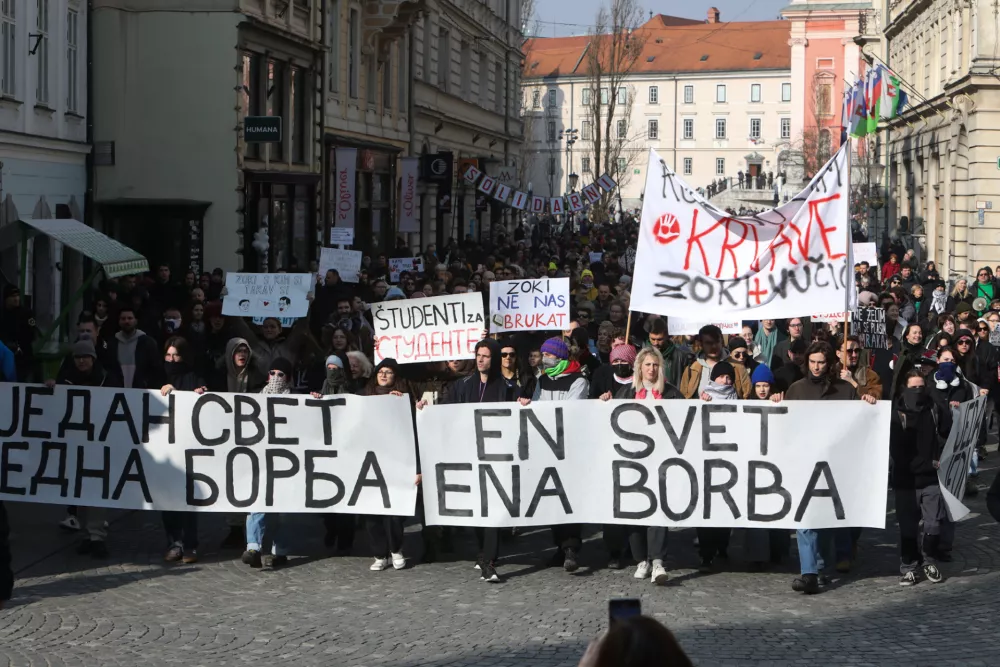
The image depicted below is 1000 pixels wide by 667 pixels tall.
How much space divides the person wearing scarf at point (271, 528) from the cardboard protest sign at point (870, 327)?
7.58 metres

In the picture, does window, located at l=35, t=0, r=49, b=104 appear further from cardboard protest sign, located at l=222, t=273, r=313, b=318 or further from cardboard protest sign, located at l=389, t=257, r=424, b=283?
cardboard protest sign, located at l=222, t=273, r=313, b=318

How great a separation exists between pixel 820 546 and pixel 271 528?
150 inches

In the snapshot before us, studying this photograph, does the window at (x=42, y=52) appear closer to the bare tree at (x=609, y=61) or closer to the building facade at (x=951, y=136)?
the building facade at (x=951, y=136)

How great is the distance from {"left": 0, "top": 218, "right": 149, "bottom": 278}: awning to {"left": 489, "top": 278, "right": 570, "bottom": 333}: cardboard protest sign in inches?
171

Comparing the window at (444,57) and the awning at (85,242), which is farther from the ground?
the window at (444,57)

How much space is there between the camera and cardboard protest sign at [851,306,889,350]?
16312mm

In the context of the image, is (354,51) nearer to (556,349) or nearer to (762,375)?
(556,349)

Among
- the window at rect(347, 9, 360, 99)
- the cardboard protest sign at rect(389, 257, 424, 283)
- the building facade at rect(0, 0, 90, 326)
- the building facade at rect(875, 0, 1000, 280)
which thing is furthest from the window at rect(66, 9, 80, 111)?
the building facade at rect(875, 0, 1000, 280)

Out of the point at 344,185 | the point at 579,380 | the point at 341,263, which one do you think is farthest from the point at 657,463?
the point at 344,185

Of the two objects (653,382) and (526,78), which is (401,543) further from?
(526,78)

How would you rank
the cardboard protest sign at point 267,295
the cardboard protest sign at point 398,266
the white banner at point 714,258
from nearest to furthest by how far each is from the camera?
the white banner at point 714,258, the cardboard protest sign at point 267,295, the cardboard protest sign at point 398,266

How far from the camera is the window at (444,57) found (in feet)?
147

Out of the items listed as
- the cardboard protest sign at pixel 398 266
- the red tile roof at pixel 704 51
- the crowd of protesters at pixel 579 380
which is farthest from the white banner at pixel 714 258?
the red tile roof at pixel 704 51

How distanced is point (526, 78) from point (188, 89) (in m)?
103
